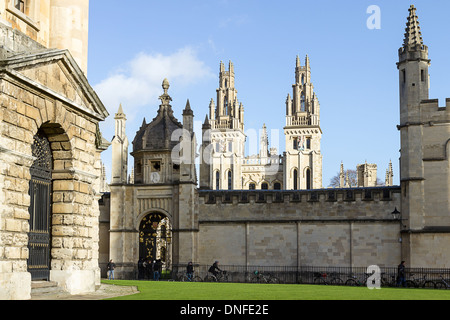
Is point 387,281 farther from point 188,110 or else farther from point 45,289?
point 45,289

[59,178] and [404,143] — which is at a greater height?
[404,143]

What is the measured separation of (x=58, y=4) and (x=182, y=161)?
17.3 meters

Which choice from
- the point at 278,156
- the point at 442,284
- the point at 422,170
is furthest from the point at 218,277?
the point at 278,156

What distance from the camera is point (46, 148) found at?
16625 mm

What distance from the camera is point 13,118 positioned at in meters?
14.1

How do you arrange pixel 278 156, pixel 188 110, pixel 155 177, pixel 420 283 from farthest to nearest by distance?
1. pixel 278 156
2. pixel 155 177
3. pixel 188 110
4. pixel 420 283

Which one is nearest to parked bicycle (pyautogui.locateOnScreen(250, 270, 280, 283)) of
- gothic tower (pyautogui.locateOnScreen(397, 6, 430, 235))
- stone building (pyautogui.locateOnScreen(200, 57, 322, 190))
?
gothic tower (pyautogui.locateOnScreen(397, 6, 430, 235))

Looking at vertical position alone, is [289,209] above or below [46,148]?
below

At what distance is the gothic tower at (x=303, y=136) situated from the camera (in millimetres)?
97750

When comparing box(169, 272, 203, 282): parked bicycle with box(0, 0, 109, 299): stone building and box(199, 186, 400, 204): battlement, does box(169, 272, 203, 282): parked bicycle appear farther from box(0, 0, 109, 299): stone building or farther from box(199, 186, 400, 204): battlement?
box(0, 0, 109, 299): stone building

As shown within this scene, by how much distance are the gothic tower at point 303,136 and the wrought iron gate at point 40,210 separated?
81221 mm

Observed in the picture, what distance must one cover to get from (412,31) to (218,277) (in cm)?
1562
